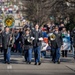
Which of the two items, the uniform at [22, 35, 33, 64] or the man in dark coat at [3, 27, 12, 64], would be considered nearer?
the uniform at [22, 35, 33, 64]

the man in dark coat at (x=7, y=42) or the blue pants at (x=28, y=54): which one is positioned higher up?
the man in dark coat at (x=7, y=42)

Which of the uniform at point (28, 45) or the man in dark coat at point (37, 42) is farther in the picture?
the uniform at point (28, 45)

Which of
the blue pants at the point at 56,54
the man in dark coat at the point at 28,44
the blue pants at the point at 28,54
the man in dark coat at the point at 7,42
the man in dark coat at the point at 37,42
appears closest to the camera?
the man in dark coat at the point at 37,42

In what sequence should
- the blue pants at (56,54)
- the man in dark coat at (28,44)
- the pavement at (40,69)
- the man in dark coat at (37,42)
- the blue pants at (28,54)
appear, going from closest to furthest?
A: the pavement at (40,69) < the man in dark coat at (37,42) < the man in dark coat at (28,44) < the blue pants at (28,54) < the blue pants at (56,54)

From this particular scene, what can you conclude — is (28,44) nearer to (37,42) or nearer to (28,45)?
(28,45)

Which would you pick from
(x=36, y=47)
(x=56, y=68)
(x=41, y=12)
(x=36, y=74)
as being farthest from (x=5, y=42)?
(x=41, y=12)

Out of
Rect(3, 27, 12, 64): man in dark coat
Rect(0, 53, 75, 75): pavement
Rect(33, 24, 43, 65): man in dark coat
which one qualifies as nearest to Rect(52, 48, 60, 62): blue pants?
Rect(0, 53, 75, 75): pavement

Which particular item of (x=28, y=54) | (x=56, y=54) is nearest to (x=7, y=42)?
(x=28, y=54)

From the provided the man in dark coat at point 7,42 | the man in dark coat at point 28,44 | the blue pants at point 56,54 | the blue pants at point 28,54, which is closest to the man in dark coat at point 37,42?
the man in dark coat at point 28,44

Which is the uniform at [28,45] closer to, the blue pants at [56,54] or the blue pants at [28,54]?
the blue pants at [28,54]

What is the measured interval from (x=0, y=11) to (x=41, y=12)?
34.3ft

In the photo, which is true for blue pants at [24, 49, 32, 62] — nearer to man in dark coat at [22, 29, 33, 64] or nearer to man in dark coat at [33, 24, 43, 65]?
man in dark coat at [22, 29, 33, 64]

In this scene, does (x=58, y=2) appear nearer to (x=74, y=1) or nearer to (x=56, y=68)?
(x=74, y=1)

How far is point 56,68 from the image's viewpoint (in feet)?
52.5
